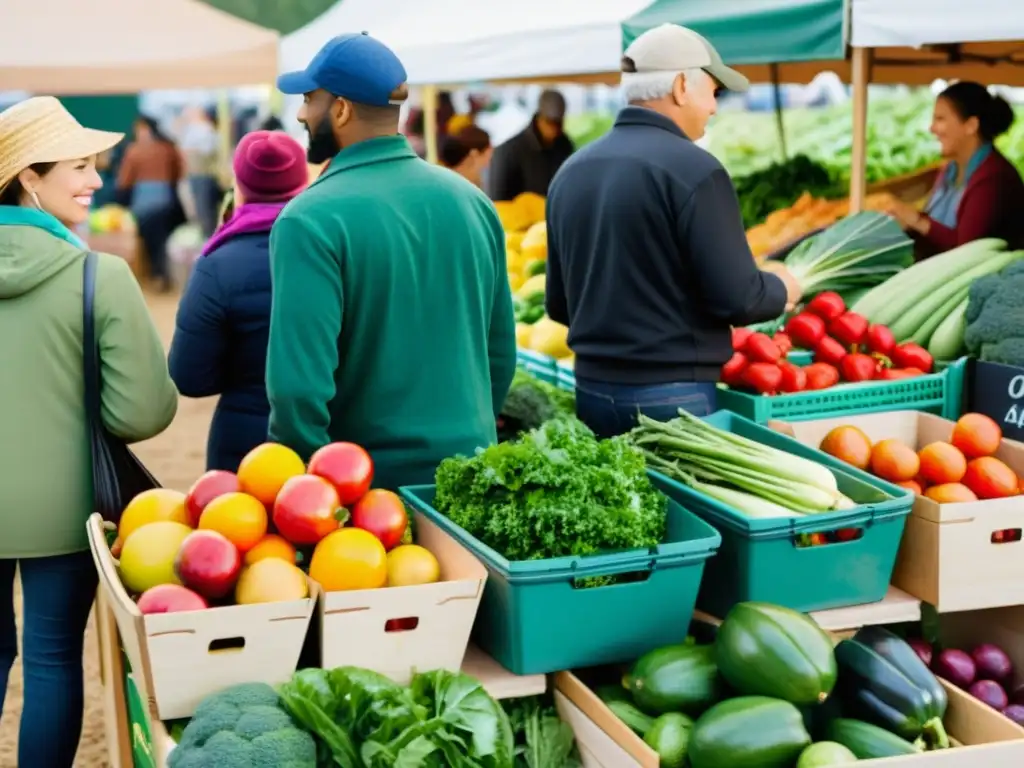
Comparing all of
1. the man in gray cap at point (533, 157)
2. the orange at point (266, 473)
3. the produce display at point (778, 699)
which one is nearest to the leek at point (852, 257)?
the produce display at point (778, 699)

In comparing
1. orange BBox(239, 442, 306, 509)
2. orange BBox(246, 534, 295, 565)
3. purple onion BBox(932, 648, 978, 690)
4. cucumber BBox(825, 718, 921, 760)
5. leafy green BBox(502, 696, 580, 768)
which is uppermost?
orange BBox(239, 442, 306, 509)

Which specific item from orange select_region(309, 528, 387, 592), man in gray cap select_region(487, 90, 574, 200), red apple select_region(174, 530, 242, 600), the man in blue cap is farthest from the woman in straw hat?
man in gray cap select_region(487, 90, 574, 200)

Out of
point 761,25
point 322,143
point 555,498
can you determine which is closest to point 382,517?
point 555,498

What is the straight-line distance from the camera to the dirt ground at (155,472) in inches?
177

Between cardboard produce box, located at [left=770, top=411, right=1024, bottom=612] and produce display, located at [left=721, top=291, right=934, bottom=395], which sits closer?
cardboard produce box, located at [left=770, top=411, right=1024, bottom=612]

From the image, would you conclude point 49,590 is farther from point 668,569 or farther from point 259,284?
point 668,569

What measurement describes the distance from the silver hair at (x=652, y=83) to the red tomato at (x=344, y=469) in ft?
4.98

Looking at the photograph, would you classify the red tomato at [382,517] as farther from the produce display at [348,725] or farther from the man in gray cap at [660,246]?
the man in gray cap at [660,246]

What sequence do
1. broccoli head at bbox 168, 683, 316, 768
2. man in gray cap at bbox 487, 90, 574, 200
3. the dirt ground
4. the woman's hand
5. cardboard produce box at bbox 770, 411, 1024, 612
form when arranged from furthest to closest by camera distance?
man in gray cap at bbox 487, 90, 574, 200
the woman's hand
the dirt ground
cardboard produce box at bbox 770, 411, 1024, 612
broccoli head at bbox 168, 683, 316, 768

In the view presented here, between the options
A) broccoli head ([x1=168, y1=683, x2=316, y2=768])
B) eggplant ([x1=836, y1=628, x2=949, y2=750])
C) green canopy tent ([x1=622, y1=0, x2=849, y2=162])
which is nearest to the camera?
broccoli head ([x1=168, y1=683, x2=316, y2=768])

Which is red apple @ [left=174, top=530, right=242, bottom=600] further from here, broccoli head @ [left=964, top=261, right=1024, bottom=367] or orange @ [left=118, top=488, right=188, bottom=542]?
broccoli head @ [left=964, top=261, right=1024, bottom=367]

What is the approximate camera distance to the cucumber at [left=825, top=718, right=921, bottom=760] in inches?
97.5

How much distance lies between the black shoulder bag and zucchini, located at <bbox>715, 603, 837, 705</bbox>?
1.52 meters

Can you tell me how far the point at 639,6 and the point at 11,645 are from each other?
12.3 ft
